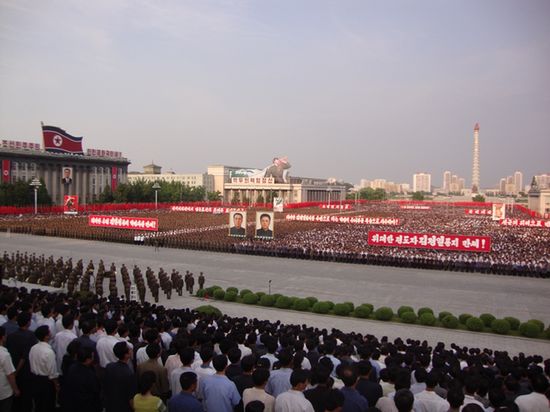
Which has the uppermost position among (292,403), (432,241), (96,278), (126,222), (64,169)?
(64,169)

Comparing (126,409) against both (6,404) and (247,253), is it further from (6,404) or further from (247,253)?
(247,253)

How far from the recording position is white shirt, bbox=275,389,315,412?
15.2 ft

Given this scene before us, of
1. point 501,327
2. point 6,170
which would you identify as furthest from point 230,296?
point 6,170

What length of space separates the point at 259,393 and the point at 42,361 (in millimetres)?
2997

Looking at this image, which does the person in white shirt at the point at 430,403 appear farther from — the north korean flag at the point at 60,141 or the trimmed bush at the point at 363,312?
the north korean flag at the point at 60,141

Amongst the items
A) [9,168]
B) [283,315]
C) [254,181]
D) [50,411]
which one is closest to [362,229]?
[283,315]

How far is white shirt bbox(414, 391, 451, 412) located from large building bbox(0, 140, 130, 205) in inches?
3341

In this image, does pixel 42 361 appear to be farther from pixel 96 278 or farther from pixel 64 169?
pixel 64 169

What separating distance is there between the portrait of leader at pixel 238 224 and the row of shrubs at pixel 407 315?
700 inches

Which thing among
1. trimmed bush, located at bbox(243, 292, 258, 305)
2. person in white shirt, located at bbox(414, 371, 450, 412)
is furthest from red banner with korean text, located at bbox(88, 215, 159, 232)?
person in white shirt, located at bbox(414, 371, 450, 412)

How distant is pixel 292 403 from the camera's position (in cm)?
466

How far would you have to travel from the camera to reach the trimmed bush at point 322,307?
17.6m

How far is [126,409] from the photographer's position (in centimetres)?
552

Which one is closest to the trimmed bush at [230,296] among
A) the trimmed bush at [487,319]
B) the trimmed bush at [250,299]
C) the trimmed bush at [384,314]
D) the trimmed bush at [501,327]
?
the trimmed bush at [250,299]
